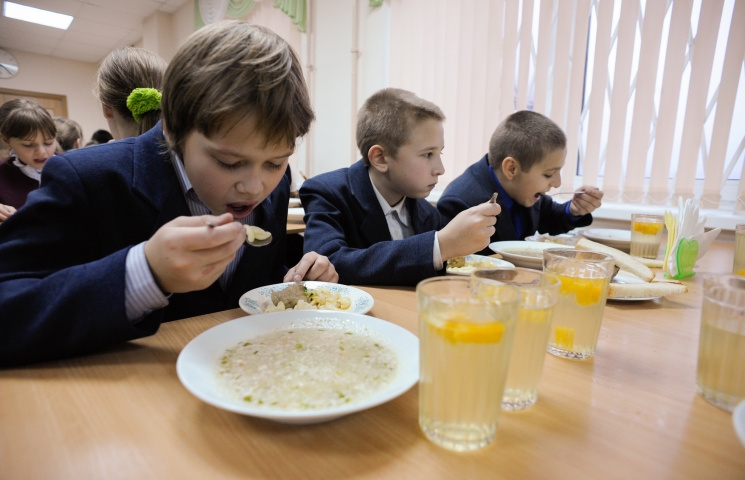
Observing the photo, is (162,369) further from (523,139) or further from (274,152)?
(523,139)

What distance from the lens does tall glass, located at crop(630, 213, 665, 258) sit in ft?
5.24

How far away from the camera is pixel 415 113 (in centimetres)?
163

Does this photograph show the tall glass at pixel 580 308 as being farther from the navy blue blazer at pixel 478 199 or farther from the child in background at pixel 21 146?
the child in background at pixel 21 146

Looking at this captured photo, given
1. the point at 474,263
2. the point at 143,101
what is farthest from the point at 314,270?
the point at 143,101

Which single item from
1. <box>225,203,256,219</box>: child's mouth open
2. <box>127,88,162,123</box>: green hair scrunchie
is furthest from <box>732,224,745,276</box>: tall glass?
<box>127,88,162,123</box>: green hair scrunchie

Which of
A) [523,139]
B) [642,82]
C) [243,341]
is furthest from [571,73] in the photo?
[243,341]

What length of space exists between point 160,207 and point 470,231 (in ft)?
2.50

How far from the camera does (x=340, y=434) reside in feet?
1.68

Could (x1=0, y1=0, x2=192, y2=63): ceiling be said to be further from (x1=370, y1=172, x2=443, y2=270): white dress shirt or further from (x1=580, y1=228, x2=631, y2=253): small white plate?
(x1=580, y1=228, x2=631, y2=253): small white plate

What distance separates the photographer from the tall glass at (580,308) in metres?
0.71

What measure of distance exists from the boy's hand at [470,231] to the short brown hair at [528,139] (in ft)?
3.17

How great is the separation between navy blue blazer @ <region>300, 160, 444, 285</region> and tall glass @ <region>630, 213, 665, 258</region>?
796 millimetres

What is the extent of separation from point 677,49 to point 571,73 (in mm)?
529

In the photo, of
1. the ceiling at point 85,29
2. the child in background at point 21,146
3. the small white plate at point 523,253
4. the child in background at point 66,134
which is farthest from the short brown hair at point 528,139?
the ceiling at point 85,29
